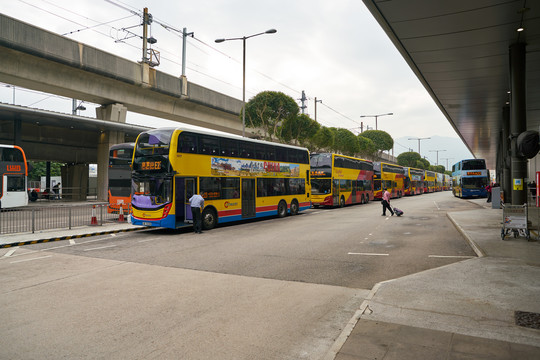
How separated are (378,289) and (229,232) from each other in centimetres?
881

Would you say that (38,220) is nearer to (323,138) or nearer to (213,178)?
(213,178)

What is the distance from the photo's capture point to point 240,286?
6.61 m

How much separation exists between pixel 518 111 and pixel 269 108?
2183cm

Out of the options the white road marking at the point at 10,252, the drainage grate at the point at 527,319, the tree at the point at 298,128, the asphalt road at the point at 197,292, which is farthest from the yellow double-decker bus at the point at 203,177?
the tree at the point at 298,128

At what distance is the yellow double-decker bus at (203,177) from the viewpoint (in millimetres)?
13453

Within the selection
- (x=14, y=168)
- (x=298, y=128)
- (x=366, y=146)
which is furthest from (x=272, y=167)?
(x=366, y=146)

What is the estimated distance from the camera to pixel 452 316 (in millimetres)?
4832


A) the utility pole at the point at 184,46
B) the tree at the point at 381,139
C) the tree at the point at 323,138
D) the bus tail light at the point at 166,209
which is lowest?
the bus tail light at the point at 166,209

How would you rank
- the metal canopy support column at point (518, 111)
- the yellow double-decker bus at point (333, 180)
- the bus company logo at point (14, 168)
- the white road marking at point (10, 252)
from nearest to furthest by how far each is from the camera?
the white road marking at point (10, 252)
the metal canopy support column at point (518, 111)
the bus company logo at point (14, 168)
the yellow double-decker bus at point (333, 180)

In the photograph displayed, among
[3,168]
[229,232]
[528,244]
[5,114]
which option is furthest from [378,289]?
[5,114]

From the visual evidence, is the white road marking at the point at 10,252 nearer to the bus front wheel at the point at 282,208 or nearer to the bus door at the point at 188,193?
the bus door at the point at 188,193

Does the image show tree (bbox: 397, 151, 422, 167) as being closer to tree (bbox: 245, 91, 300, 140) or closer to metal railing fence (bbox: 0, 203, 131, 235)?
tree (bbox: 245, 91, 300, 140)

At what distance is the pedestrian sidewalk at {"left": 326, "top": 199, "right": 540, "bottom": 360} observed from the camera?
3.84 metres

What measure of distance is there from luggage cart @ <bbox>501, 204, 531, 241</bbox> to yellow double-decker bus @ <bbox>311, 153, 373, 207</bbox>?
15193mm
